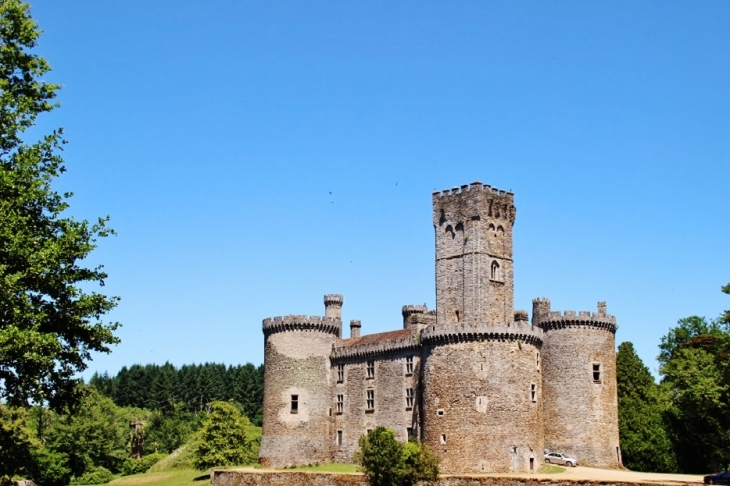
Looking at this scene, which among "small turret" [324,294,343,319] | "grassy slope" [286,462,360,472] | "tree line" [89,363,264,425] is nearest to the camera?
"grassy slope" [286,462,360,472]

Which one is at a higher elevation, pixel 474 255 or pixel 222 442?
pixel 474 255

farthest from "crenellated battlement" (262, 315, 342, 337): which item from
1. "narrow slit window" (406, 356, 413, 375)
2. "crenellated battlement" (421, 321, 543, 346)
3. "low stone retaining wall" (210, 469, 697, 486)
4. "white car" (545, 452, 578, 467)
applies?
"white car" (545, 452, 578, 467)

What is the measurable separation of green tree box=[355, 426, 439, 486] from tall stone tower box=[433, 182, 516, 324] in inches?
410

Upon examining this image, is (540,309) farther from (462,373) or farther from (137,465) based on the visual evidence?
(137,465)

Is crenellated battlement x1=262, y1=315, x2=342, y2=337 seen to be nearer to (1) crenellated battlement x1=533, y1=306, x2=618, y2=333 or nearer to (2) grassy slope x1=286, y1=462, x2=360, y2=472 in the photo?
(2) grassy slope x1=286, y1=462, x2=360, y2=472

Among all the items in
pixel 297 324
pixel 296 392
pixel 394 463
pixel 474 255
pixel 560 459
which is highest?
pixel 474 255

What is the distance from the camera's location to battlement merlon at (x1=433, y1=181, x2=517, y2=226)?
54.6 meters

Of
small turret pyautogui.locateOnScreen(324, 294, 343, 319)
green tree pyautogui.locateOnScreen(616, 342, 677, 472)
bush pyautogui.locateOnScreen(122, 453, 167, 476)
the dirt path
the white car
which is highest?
small turret pyautogui.locateOnScreen(324, 294, 343, 319)

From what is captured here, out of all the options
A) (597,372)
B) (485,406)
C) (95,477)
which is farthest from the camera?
(95,477)

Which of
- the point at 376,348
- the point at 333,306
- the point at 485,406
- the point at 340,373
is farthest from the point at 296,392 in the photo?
the point at 485,406

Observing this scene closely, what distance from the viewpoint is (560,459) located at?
5212 centimetres

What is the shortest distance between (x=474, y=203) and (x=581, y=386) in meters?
13.2

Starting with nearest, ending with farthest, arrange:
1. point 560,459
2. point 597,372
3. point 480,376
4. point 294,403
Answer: point 480,376
point 560,459
point 597,372
point 294,403

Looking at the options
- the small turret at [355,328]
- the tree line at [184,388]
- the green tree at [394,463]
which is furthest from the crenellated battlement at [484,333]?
the tree line at [184,388]
